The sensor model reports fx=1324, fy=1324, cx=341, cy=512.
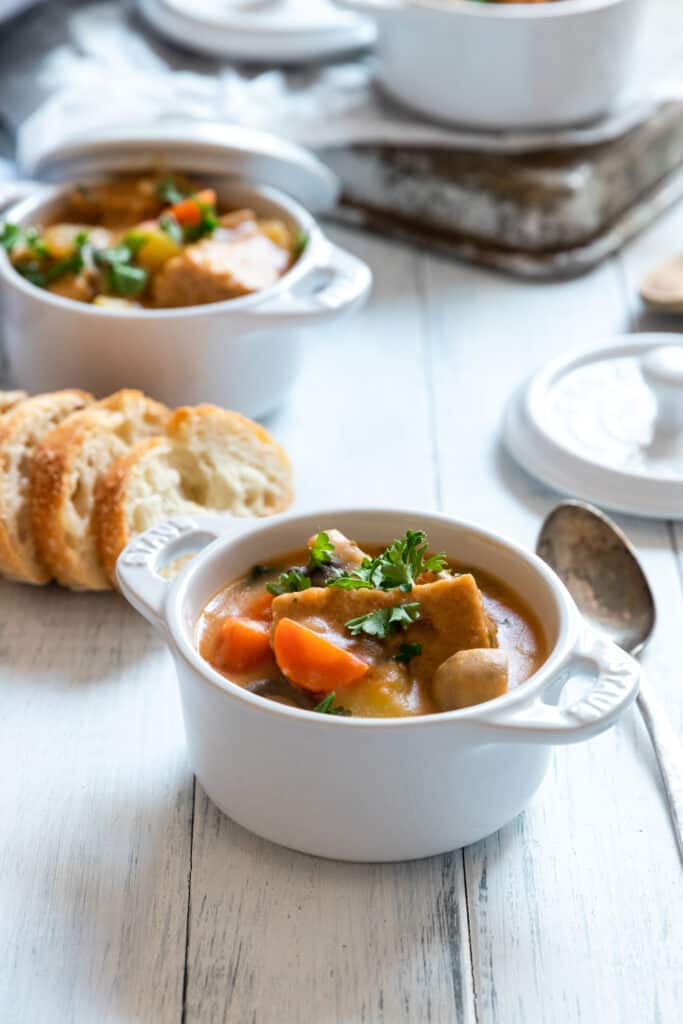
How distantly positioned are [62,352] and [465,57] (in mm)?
1212

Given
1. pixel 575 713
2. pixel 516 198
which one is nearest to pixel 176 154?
pixel 516 198

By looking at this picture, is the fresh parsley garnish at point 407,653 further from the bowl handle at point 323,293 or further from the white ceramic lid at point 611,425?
the bowl handle at point 323,293

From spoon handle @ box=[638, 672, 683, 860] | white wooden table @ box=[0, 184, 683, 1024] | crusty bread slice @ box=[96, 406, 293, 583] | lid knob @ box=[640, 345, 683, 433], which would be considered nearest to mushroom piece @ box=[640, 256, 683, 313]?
lid knob @ box=[640, 345, 683, 433]

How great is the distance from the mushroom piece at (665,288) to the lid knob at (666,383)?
1.31ft

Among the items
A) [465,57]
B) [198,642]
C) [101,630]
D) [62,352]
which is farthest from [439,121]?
[198,642]

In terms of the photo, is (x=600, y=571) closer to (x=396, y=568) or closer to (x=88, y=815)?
(x=396, y=568)

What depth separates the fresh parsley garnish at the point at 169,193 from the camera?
107 inches

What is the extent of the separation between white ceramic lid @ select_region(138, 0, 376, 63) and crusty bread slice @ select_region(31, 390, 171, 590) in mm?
1626

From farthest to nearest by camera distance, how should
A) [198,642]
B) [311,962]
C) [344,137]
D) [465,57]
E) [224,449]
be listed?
[344,137], [465,57], [224,449], [198,642], [311,962]

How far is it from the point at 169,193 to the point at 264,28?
3.07ft

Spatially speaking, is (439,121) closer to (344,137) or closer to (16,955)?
(344,137)

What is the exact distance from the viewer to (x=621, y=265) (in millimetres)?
3113

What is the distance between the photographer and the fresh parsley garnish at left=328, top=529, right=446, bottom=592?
1.61 meters

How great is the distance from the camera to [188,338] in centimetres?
238
